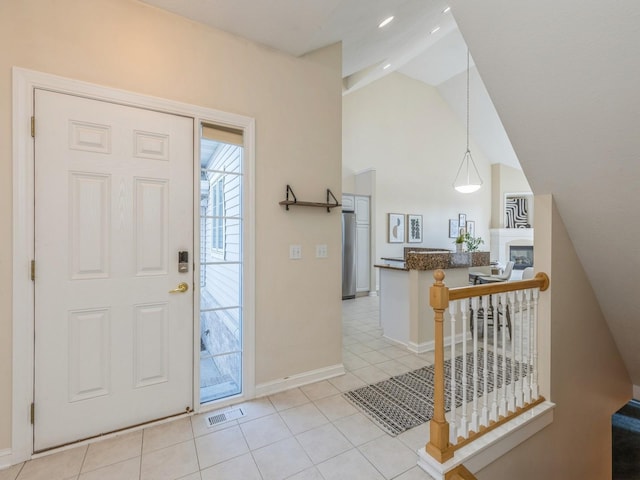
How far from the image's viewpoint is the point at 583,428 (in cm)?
251

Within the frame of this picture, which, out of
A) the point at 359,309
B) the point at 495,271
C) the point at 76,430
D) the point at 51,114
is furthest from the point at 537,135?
the point at 495,271

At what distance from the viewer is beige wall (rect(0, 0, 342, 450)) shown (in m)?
1.60

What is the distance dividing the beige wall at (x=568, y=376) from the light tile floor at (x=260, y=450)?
668 mm

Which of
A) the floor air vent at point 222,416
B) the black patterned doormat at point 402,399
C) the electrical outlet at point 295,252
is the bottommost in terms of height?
the floor air vent at point 222,416

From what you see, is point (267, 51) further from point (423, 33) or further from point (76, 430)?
point (76, 430)

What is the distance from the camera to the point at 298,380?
2.46m

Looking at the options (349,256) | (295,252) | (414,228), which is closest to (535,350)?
(295,252)

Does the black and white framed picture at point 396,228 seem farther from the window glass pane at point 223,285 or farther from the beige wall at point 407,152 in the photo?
the window glass pane at point 223,285

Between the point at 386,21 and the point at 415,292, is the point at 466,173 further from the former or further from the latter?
the point at 386,21

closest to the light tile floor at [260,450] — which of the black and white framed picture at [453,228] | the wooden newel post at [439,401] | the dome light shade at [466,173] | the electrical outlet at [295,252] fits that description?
the wooden newel post at [439,401]

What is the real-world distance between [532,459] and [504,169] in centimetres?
914

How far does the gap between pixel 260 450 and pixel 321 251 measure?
1.46 metres

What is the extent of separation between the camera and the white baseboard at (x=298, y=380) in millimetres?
2309

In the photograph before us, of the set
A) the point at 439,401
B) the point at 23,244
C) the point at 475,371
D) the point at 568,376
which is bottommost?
the point at 568,376
